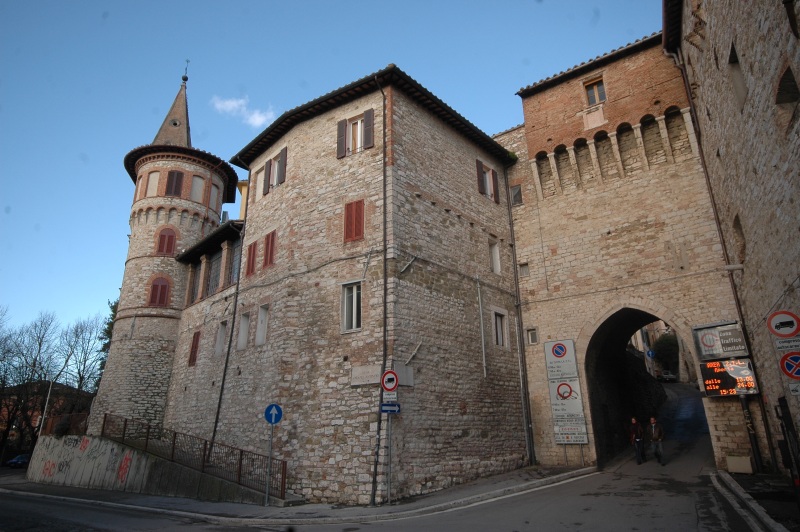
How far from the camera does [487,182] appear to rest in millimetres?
19578

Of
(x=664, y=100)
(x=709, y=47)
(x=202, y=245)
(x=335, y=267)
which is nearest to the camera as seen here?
(x=709, y=47)

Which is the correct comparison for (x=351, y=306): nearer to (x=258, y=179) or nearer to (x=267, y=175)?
(x=267, y=175)

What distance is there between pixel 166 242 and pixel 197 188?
3.78m

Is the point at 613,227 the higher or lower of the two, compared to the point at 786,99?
higher

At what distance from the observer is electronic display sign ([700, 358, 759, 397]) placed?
13.8 meters

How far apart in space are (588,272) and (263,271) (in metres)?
11.7

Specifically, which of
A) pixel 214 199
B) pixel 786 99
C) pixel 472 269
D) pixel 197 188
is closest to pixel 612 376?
pixel 472 269

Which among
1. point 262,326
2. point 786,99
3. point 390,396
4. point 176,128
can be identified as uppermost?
point 176,128

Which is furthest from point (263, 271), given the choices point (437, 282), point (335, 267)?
point (437, 282)

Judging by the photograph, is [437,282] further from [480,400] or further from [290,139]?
[290,139]

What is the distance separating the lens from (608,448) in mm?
17562

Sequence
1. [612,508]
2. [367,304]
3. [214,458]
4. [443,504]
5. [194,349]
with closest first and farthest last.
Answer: [612,508], [443,504], [367,304], [214,458], [194,349]

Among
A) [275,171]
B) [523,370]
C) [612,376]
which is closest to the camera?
[523,370]

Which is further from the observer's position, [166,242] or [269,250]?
[166,242]
